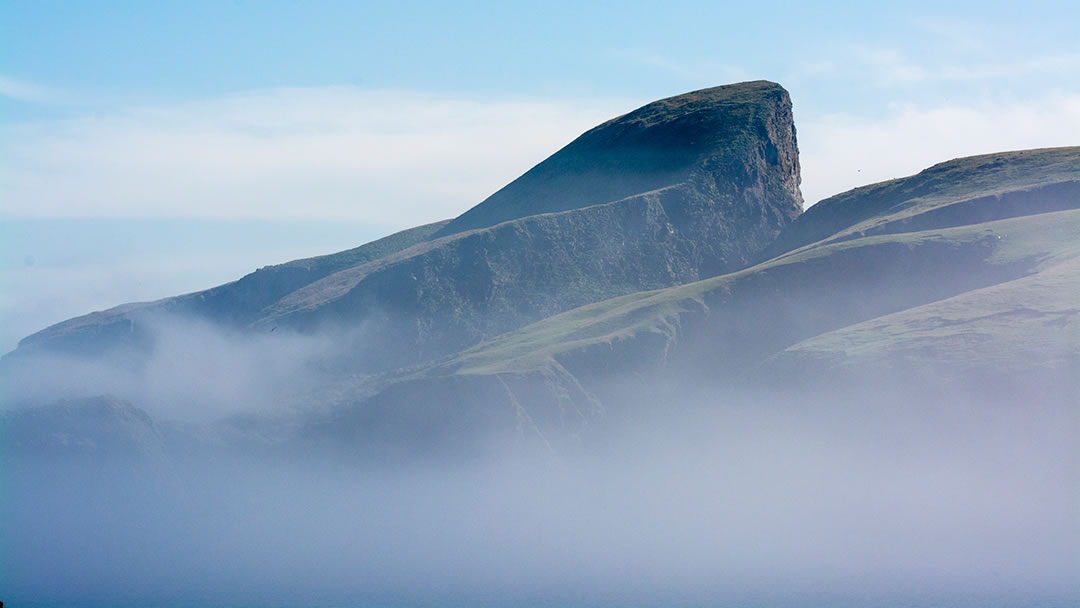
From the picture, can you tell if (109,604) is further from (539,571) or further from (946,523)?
(946,523)

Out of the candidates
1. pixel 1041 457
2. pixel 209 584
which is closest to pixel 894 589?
pixel 1041 457

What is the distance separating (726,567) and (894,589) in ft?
90.6

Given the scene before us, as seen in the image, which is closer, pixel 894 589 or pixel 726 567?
pixel 894 589

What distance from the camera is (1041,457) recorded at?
19175 cm

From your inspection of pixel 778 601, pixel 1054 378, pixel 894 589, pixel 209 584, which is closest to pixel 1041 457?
pixel 1054 378

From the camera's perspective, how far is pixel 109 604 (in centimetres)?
18538

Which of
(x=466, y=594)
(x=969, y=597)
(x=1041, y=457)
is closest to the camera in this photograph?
(x=969, y=597)

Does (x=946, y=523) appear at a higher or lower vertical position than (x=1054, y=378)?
lower

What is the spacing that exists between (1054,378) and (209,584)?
112175 millimetres

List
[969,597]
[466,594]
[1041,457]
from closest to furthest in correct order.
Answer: [969,597] < [466,594] < [1041,457]

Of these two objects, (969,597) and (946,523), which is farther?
(946,523)

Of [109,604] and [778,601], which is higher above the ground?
[109,604]

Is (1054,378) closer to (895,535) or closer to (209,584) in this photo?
(895,535)

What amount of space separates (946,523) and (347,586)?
7669cm
